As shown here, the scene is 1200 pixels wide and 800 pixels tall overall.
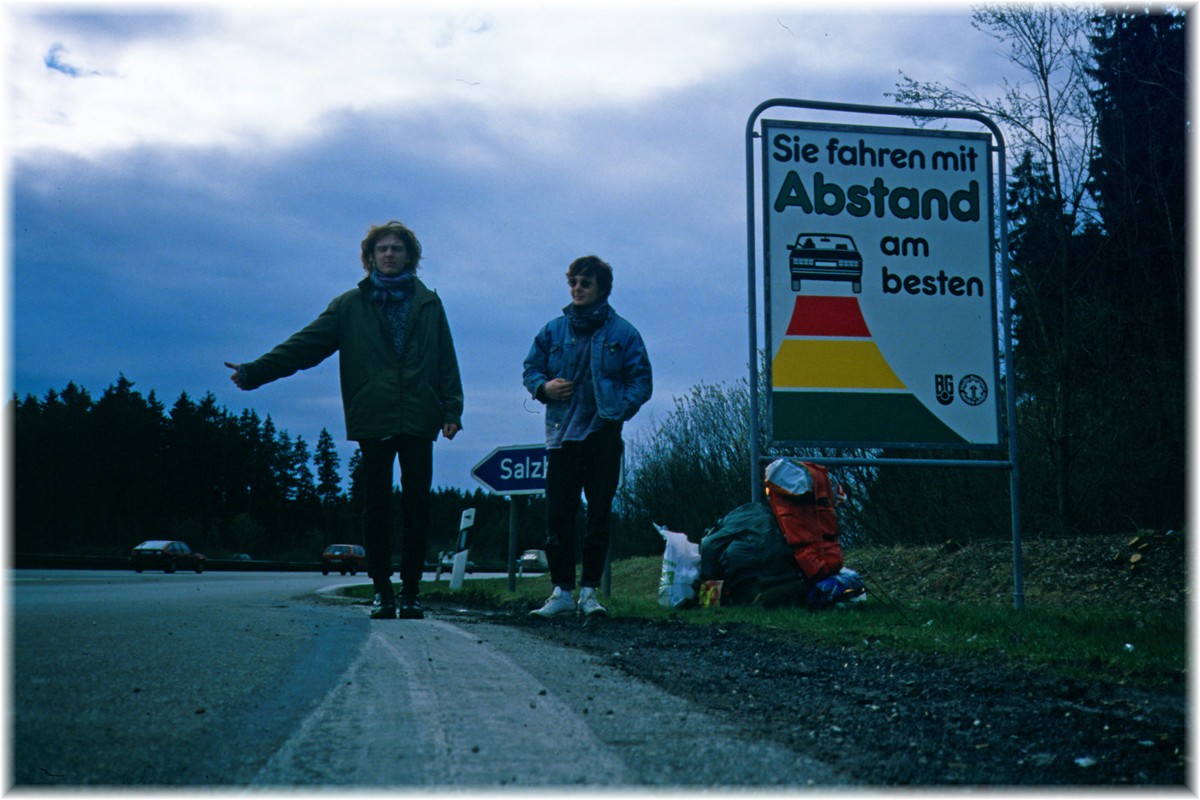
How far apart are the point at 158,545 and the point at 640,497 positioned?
21.1 m

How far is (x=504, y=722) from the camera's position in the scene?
2.57 meters

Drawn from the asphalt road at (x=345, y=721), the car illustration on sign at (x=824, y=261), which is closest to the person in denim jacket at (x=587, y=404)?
the car illustration on sign at (x=824, y=261)

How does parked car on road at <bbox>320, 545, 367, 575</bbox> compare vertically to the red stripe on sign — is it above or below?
below

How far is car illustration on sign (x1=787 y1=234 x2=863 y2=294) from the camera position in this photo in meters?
7.27

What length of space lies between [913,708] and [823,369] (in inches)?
170

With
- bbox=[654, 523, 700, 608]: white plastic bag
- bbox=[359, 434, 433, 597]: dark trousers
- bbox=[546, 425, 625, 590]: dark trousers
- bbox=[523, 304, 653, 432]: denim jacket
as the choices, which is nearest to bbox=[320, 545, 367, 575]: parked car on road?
bbox=[654, 523, 700, 608]: white plastic bag

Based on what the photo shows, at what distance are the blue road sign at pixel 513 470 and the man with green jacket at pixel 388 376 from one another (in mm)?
5594

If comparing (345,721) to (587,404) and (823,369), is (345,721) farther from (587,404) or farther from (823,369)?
(823,369)

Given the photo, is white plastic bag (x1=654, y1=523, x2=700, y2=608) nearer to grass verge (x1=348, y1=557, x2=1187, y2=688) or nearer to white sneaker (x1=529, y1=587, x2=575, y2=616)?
grass verge (x1=348, y1=557, x2=1187, y2=688)

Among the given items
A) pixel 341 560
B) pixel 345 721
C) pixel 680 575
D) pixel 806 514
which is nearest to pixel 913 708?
pixel 345 721

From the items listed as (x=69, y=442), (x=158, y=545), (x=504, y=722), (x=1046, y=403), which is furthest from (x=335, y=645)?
(x=69, y=442)

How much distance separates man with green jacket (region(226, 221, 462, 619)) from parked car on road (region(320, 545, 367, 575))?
1643 inches

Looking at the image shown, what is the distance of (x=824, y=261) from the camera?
23.9ft

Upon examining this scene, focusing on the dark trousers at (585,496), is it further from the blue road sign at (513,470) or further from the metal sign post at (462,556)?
the metal sign post at (462,556)
